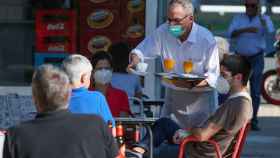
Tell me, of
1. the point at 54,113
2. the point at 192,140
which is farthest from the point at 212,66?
the point at 54,113

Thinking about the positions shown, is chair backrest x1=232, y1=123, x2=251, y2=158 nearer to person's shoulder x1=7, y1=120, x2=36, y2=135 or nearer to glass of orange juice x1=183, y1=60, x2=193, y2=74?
glass of orange juice x1=183, y1=60, x2=193, y2=74

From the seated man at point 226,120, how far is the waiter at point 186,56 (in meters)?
0.23

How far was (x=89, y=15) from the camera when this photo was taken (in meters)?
11.0

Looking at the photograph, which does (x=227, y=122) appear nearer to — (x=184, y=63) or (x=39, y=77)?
(x=184, y=63)

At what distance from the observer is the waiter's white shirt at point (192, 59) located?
6.64 metres

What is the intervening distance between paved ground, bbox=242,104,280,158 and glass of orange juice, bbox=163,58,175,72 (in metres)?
3.36

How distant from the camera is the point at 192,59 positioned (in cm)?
664

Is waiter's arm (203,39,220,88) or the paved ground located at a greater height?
waiter's arm (203,39,220,88)

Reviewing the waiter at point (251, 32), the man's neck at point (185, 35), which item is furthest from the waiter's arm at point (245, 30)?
the man's neck at point (185, 35)

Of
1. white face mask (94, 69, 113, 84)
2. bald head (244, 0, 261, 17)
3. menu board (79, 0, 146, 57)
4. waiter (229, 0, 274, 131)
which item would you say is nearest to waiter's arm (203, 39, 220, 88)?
white face mask (94, 69, 113, 84)

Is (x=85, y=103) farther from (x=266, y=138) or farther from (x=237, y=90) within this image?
(x=266, y=138)

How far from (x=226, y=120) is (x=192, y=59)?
25.3 inches

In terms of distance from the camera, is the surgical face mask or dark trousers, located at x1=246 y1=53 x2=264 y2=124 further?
dark trousers, located at x1=246 y1=53 x2=264 y2=124

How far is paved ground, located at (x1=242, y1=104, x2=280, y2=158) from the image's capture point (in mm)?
9977
